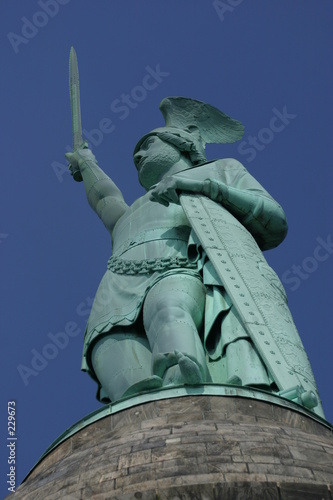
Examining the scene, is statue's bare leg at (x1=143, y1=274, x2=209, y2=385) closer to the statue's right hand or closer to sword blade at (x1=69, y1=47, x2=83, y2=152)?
the statue's right hand

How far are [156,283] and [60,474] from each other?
10.1 ft

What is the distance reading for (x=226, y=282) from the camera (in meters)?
9.31

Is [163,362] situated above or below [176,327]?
below

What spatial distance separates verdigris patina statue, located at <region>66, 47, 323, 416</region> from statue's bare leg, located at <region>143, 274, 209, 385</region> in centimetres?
1

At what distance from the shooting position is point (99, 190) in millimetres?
12328

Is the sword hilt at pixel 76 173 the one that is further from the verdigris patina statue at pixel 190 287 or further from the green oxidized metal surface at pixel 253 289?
the green oxidized metal surface at pixel 253 289

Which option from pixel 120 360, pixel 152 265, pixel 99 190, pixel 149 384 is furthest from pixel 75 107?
pixel 149 384

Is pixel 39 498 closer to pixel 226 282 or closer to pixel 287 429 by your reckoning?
pixel 287 429

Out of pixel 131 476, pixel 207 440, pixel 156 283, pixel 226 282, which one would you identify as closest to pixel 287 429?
pixel 207 440

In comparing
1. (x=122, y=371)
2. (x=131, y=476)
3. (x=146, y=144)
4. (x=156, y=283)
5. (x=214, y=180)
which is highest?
(x=146, y=144)

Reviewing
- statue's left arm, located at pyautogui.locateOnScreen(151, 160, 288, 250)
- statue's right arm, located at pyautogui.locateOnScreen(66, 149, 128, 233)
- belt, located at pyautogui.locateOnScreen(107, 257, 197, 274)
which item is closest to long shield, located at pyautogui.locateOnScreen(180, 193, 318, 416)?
statue's left arm, located at pyautogui.locateOnScreen(151, 160, 288, 250)

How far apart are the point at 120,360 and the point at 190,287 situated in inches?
35.3

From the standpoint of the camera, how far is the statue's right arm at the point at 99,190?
1191cm

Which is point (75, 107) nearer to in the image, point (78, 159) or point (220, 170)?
point (78, 159)
